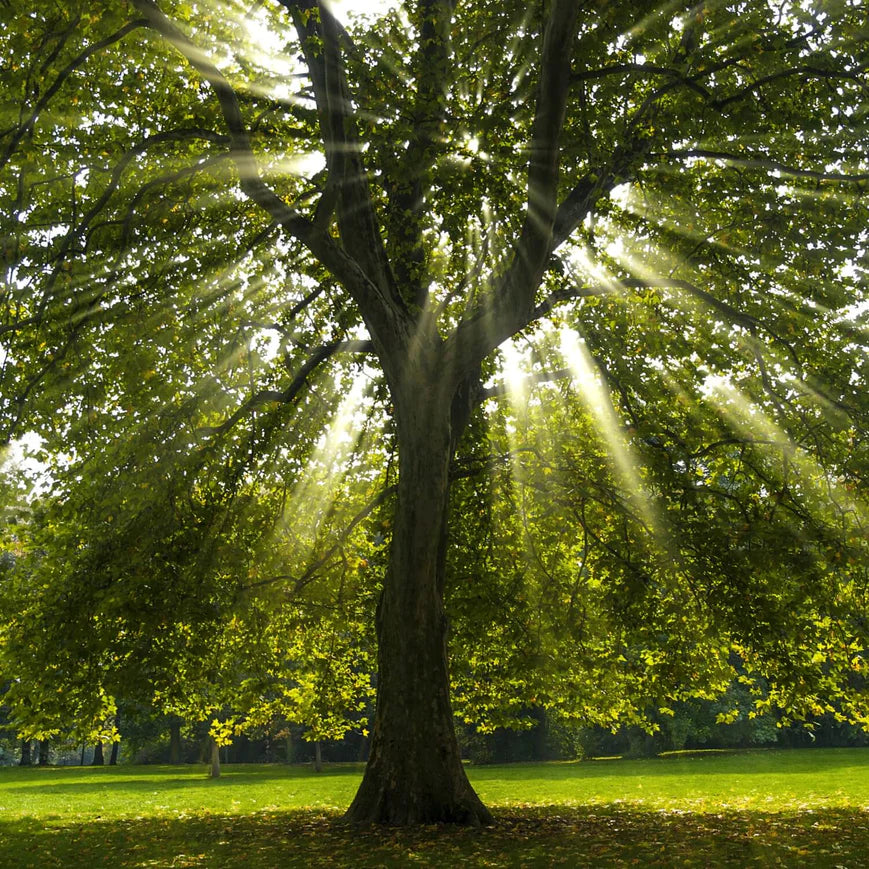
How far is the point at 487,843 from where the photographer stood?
965 centimetres

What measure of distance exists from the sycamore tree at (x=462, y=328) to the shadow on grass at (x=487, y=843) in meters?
1.05

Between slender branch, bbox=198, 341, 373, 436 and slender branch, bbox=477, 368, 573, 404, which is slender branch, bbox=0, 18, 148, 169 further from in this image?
slender branch, bbox=477, 368, 573, 404

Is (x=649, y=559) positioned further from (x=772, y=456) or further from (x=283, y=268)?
(x=283, y=268)

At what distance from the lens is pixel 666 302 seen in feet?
49.6

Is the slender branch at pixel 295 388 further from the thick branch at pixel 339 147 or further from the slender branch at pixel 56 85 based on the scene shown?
the slender branch at pixel 56 85

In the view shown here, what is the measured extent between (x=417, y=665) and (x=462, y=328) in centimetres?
468

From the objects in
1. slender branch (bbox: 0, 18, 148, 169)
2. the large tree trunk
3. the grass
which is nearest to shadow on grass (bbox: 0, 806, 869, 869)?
the grass

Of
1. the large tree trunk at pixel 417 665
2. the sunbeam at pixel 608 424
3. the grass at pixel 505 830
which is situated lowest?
the grass at pixel 505 830

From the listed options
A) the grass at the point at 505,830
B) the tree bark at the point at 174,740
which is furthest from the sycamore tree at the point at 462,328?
the tree bark at the point at 174,740

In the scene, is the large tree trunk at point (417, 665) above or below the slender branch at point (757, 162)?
below

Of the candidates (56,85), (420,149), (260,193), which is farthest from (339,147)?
(56,85)

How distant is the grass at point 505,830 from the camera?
8.91 meters

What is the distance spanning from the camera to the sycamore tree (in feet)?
33.6

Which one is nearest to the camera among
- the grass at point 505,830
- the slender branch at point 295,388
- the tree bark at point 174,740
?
the grass at point 505,830
